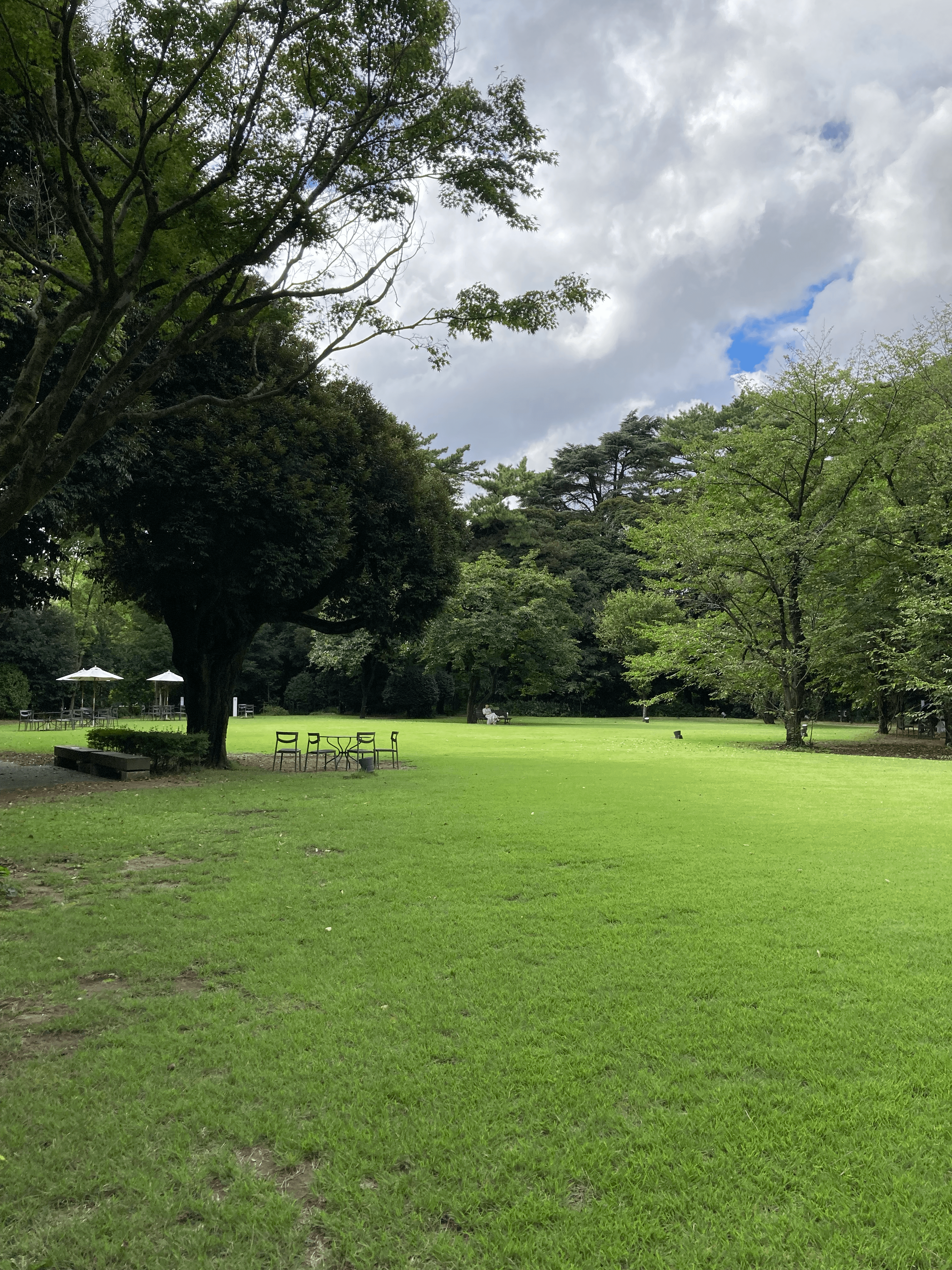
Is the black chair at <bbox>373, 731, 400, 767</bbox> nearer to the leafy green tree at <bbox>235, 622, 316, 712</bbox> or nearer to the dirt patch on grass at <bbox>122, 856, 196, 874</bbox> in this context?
the dirt patch on grass at <bbox>122, 856, 196, 874</bbox>

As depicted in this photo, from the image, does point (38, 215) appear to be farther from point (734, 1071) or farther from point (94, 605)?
point (94, 605)

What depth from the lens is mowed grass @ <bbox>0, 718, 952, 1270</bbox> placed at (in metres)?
2.40

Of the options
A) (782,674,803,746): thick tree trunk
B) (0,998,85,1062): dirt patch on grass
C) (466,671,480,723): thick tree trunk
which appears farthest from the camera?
(466,671,480,723): thick tree trunk

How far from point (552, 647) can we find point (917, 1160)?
36788 mm

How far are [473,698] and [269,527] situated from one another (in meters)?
27.4

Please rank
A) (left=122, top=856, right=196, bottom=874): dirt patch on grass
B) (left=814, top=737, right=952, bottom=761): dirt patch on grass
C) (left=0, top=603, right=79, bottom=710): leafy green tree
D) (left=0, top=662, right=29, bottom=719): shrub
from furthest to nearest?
(left=0, top=603, right=79, bottom=710): leafy green tree < (left=0, top=662, right=29, bottom=719): shrub < (left=814, top=737, right=952, bottom=761): dirt patch on grass < (left=122, top=856, right=196, bottom=874): dirt patch on grass

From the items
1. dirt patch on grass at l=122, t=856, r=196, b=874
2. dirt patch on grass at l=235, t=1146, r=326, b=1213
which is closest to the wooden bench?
dirt patch on grass at l=122, t=856, r=196, b=874

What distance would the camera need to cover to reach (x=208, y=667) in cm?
1588

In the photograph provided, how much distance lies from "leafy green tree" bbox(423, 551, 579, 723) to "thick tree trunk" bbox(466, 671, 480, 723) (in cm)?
4

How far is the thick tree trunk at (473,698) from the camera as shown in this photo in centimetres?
3978

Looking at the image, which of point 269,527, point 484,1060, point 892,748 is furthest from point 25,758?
point 892,748

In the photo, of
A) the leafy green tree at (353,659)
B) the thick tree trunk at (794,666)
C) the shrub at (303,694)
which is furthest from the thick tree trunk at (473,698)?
the thick tree trunk at (794,666)

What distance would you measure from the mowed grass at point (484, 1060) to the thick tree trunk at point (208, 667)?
7.78 m

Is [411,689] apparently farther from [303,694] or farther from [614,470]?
[614,470]
